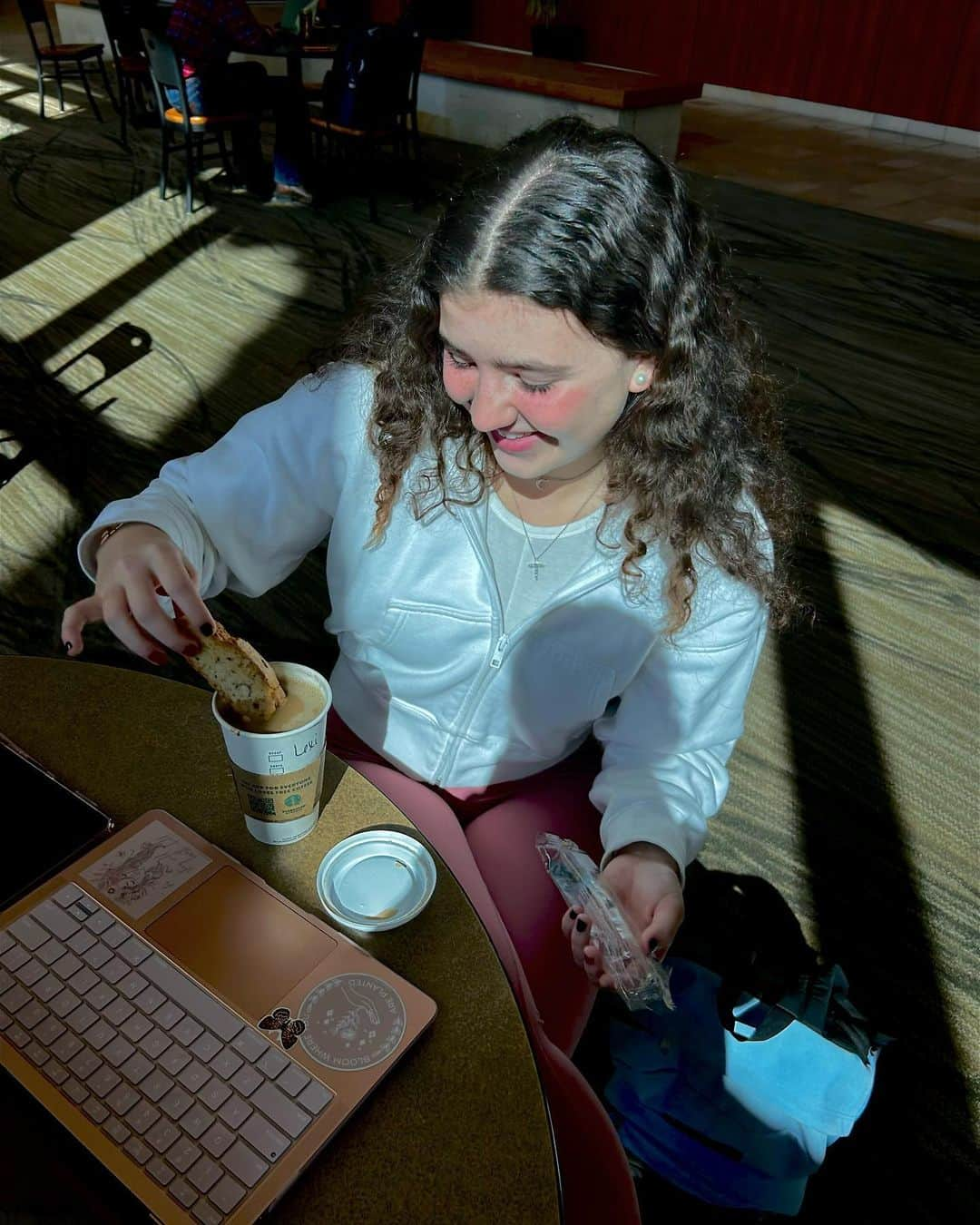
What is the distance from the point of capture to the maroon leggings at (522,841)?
1062 millimetres

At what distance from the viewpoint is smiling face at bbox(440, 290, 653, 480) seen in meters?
0.95

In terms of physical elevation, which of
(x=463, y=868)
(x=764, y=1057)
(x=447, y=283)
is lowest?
(x=764, y=1057)

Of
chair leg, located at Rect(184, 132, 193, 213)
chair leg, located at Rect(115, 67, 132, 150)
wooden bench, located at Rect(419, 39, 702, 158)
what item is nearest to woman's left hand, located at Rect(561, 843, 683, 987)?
chair leg, located at Rect(184, 132, 193, 213)

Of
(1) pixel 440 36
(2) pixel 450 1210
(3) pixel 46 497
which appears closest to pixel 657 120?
(1) pixel 440 36

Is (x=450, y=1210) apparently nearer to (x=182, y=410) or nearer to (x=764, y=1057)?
(x=764, y=1057)

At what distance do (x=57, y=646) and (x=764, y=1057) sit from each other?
5.71 feet

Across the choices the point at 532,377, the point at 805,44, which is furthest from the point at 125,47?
the point at 532,377

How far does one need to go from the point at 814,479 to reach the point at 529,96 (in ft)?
15.4

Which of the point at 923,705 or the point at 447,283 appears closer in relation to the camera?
the point at 447,283

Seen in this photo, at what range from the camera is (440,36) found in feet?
29.7

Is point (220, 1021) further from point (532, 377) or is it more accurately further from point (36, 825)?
point (532, 377)

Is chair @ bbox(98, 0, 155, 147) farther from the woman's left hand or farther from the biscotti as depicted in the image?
the woman's left hand

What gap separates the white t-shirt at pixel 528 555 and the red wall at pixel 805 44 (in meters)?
7.82

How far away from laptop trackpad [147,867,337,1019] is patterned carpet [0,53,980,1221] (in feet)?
2.96
